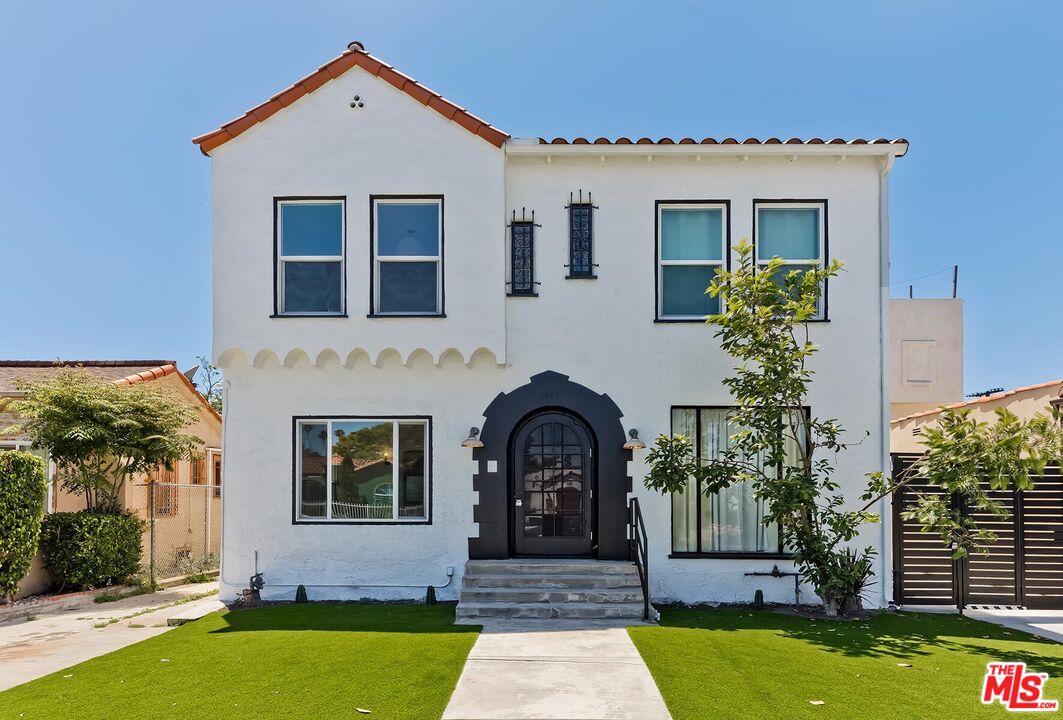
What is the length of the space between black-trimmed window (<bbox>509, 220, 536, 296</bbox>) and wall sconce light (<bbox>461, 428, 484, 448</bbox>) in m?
2.10

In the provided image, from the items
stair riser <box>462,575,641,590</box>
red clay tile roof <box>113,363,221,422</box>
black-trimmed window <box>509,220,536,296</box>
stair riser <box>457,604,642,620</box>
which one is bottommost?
stair riser <box>457,604,642,620</box>

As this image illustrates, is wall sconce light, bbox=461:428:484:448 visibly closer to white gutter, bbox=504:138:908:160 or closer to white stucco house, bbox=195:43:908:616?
white stucco house, bbox=195:43:908:616

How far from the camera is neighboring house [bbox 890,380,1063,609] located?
10578 millimetres

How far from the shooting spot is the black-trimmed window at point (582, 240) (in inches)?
439

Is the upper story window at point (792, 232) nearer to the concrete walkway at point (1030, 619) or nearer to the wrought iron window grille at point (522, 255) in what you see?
the wrought iron window grille at point (522, 255)

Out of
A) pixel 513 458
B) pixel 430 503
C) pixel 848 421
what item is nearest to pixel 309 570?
pixel 430 503

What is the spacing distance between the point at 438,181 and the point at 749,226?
4.60 meters

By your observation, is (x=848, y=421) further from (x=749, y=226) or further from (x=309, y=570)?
(x=309, y=570)

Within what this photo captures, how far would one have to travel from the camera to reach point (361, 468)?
36.6 feet

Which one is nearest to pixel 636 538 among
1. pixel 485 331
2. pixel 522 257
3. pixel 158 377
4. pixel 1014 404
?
pixel 485 331

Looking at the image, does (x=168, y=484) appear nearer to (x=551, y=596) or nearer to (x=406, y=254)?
(x=406, y=254)

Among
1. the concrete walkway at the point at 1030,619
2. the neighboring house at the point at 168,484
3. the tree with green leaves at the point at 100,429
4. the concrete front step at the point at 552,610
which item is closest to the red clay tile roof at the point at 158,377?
the neighboring house at the point at 168,484

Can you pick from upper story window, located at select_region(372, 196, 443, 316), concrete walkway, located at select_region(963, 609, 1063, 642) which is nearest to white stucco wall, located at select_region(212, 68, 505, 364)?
upper story window, located at select_region(372, 196, 443, 316)

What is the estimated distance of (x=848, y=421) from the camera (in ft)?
35.9
